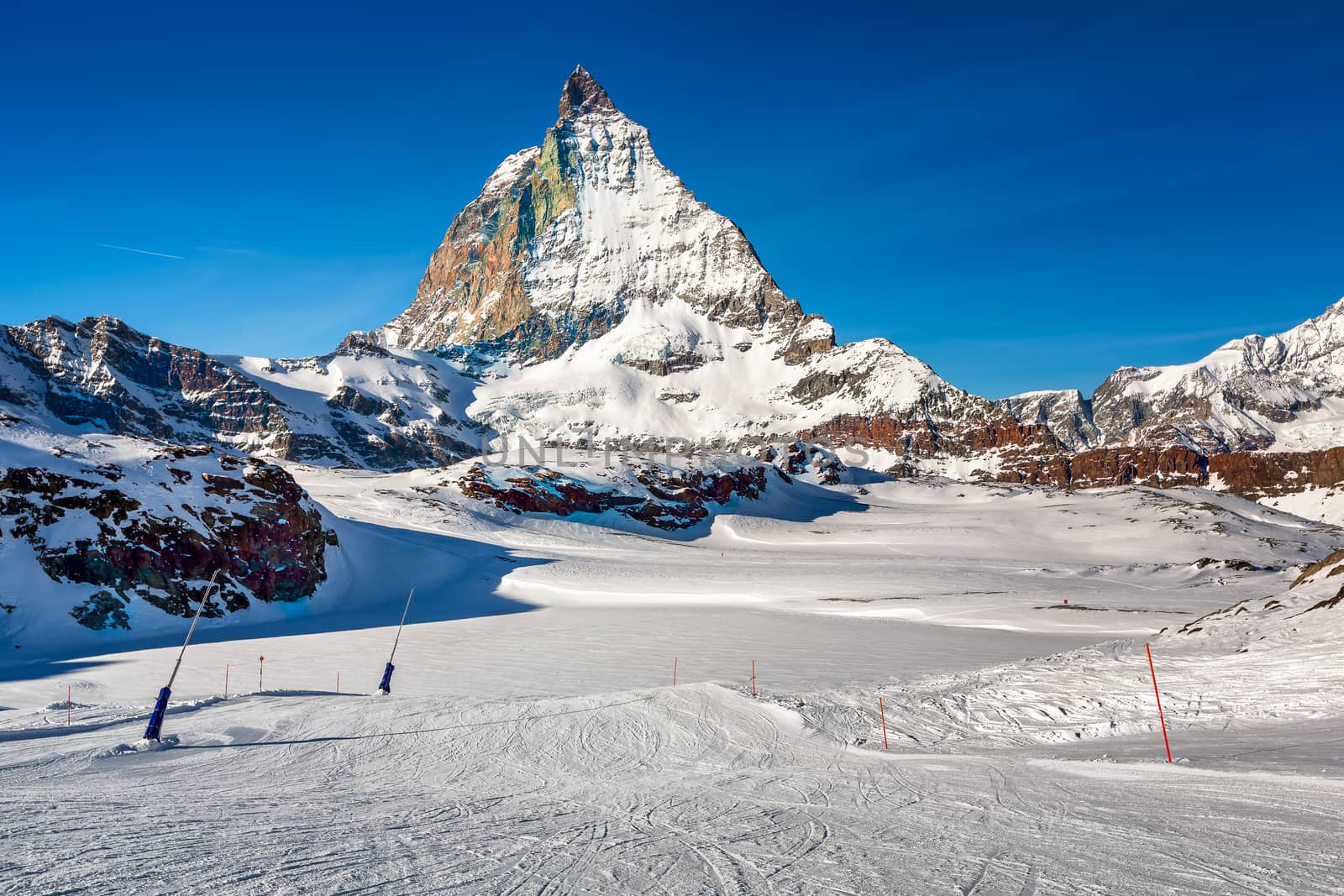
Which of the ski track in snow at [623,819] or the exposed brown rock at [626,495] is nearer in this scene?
the ski track in snow at [623,819]

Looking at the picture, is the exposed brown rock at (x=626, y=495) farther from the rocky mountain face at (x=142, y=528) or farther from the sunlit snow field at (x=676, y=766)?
the sunlit snow field at (x=676, y=766)

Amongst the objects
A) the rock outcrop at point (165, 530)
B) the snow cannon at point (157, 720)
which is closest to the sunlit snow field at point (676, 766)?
the snow cannon at point (157, 720)

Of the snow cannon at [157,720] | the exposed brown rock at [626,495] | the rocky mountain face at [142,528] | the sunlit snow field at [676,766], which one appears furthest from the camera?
the exposed brown rock at [626,495]

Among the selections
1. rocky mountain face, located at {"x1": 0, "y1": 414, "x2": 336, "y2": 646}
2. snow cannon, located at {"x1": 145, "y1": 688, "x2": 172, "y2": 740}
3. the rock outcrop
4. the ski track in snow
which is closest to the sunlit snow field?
the ski track in snow

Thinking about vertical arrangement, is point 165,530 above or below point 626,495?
above

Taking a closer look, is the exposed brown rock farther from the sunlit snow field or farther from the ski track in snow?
the ski track in snow

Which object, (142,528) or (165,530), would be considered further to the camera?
(165,530)

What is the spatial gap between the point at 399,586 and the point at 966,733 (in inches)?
1576

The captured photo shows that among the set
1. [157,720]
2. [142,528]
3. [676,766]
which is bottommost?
[676,766]

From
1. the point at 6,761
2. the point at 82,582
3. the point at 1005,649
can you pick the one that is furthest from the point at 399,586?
the point at 6,761

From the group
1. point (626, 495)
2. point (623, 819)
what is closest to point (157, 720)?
point (623, 819)

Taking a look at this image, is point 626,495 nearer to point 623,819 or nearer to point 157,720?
point 157,720

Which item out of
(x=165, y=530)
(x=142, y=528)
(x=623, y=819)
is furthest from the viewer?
(x=165, y=530)

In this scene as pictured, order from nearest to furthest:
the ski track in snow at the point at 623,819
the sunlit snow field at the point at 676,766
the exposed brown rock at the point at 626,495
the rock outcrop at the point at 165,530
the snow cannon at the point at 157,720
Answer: the ski track in snow at the point at 623,819 < the sunlit snow field at the point at 676,766 < the snow cannon at the point at 157,720 < the rock outcrop at the point at 165,530 < the exposed brown rock at the point at 626,495
